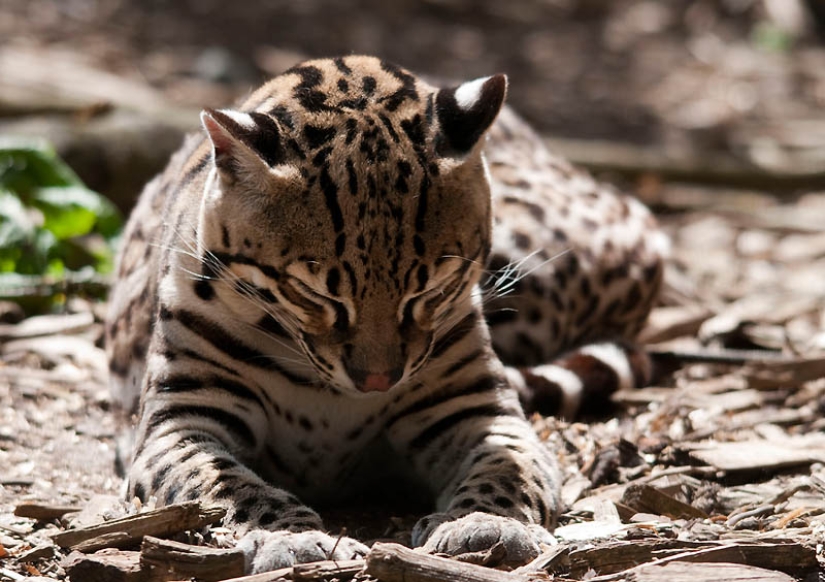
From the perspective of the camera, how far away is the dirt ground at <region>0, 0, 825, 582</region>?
537cm

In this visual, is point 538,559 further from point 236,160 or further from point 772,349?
point 772,349

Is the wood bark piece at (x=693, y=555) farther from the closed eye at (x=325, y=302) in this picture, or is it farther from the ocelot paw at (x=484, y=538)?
the closed eye at (x=325, y=302)

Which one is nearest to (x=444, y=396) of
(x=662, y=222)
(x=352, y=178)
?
(x=352, y=178)

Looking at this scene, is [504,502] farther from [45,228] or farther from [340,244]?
[45,228]

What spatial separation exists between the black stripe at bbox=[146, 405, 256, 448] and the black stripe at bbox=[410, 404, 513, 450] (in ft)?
2.59

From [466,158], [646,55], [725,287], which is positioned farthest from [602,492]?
[646,55]

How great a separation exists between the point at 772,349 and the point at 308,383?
141 inches

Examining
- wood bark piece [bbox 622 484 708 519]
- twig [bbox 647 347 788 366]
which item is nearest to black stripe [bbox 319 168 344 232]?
wood bark piece [bbox 622 484 708 519]

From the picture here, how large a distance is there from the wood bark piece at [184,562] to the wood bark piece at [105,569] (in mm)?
47

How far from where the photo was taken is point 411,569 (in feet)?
13.4

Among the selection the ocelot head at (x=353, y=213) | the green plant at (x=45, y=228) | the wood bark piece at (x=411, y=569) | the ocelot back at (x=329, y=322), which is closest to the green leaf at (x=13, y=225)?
the green plant at (x=45, y=228)

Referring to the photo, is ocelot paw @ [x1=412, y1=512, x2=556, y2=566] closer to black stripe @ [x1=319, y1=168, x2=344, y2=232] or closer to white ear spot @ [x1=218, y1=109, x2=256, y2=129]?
black stripe @ [x1=319, y1=168, x2=344, y2=232]

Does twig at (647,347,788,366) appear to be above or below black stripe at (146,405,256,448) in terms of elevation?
below

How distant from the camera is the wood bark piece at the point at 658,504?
518 cm
